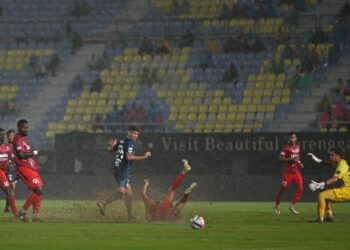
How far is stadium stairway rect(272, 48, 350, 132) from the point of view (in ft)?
145

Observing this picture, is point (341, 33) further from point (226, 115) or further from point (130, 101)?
point (130, 101)

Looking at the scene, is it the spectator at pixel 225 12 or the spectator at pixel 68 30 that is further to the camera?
the spectator at pixel 68 30

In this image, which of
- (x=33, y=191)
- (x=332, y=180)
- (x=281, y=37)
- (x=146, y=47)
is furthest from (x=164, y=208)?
(x=146, y=47)

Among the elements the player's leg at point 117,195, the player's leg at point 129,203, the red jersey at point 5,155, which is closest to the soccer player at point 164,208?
the player's leg at point 129,203

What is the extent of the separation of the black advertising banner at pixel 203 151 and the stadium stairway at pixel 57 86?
952 centimetres

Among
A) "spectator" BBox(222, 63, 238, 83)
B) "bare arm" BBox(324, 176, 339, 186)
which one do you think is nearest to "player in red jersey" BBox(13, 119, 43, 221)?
"bare arm" BBox(324, 176, 339, 186)

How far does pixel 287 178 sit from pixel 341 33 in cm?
1664

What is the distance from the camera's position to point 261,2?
5078 centimetres

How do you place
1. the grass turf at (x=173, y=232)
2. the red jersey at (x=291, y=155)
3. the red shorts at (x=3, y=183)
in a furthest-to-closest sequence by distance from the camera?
the red jersey at (x=291, y=155)
the red shorts at (x=3, y=183)
the grass turf at (x=173, y=232)

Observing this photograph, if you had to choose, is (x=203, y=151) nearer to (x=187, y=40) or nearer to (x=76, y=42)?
(x=187, y=40)

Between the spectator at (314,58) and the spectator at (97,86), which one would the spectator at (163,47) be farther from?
the spectator at (314,58)

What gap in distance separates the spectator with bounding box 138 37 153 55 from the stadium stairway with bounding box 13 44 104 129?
2.29 metres

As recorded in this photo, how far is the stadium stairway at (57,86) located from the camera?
50.9 metres

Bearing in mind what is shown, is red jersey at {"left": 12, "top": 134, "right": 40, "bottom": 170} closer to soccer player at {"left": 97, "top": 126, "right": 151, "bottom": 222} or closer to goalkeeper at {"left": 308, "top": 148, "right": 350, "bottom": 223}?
soccer player at {"left": 97, "top": 126, "right": 151, "bottom": 222}
